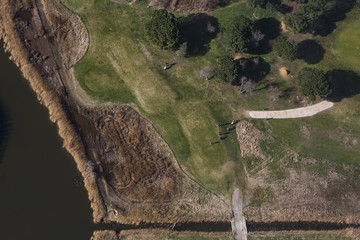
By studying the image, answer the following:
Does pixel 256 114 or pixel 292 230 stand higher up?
pixel 256 114

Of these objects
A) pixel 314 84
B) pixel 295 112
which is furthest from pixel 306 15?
pixel 295 112

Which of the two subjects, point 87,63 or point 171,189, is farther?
point 87,63

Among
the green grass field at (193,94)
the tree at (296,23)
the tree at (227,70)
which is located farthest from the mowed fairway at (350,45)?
the tree at (227,70)

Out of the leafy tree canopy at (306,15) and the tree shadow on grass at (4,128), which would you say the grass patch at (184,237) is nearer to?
the tree shadow on grass at (4,128)

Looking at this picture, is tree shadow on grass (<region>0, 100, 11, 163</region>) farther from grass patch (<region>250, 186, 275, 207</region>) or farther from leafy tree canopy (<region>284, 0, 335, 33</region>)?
leafy tree canopy (<region>284, 0, 335, 33</region>)

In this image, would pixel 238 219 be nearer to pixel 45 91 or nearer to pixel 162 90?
pixel 162 90

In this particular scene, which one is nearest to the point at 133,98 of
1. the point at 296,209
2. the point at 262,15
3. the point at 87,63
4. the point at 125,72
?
the point at 125,72

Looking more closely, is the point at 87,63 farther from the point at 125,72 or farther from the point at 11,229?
the point at 11,229
